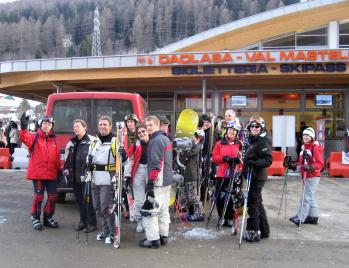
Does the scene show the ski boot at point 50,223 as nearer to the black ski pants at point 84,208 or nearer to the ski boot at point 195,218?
the black ski pants at point 84,208

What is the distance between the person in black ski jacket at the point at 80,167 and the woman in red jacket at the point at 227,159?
1.98 metres

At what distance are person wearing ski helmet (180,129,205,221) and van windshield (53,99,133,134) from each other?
1.62 meters

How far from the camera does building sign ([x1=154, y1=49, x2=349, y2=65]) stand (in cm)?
1382

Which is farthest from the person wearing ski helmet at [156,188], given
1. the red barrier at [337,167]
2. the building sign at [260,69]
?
the building sign at [260,69]

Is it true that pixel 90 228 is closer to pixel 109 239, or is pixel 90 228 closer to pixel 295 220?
pixel 109 239

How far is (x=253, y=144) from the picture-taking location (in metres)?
6.00

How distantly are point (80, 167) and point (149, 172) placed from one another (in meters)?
1.41

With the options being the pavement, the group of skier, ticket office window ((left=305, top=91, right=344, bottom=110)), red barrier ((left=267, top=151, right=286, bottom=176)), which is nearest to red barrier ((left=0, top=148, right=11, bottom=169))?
the pavement

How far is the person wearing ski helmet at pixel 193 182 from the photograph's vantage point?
22.7 feet

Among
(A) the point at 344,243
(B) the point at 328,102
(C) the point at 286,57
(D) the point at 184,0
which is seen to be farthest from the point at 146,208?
(D) the point at 184,0

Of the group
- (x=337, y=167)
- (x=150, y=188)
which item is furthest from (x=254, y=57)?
(x=150, y=188)

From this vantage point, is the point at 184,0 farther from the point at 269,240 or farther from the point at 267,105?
the point at 269,240

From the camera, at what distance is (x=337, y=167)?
12.8 metres

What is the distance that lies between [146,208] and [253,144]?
180 centimetres
